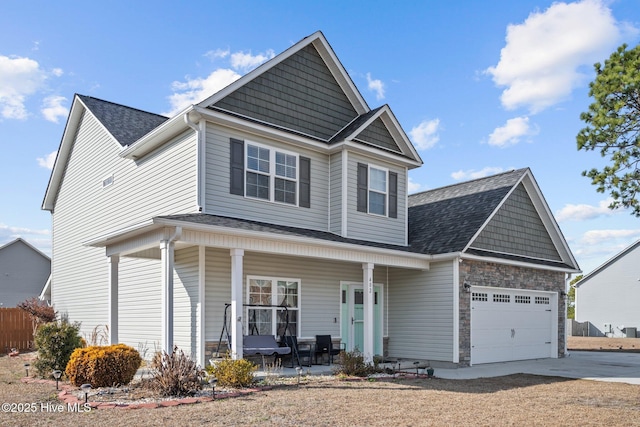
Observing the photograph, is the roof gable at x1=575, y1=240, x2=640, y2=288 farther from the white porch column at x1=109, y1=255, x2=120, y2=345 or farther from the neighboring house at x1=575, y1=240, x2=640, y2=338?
the white porch column at x1=109, y1=255, x2=120, y2=345

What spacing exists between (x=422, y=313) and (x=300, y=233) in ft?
16.0

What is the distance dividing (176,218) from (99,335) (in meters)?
8.23

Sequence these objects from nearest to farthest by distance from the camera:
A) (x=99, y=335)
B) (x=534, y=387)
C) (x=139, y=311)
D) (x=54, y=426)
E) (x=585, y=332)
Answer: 1. (x=54, y=426)
2. (x=534, y=387)
3. (x=139, y=311)
4. (x=99, y=335)
5. (x=585, y=332)

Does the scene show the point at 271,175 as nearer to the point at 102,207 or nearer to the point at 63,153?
the point at 102,207

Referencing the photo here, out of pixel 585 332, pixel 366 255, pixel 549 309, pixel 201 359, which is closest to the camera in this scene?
pixel 201 359

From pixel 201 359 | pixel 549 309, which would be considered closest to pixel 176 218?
pixel 201 359

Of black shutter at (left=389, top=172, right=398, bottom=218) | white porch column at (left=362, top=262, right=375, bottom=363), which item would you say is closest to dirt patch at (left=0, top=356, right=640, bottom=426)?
white porch column at (left=362, top=262, right=375, bottom=363)

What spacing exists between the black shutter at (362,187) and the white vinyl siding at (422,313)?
97.6 inches

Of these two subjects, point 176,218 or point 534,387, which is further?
point 534,387

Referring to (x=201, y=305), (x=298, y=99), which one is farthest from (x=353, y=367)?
(x=298, y=99)

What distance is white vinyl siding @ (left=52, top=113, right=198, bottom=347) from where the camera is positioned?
45.7 feet

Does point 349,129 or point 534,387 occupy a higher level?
point 349,129

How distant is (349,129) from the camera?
51.7ft

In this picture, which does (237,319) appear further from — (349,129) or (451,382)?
(349,129)
